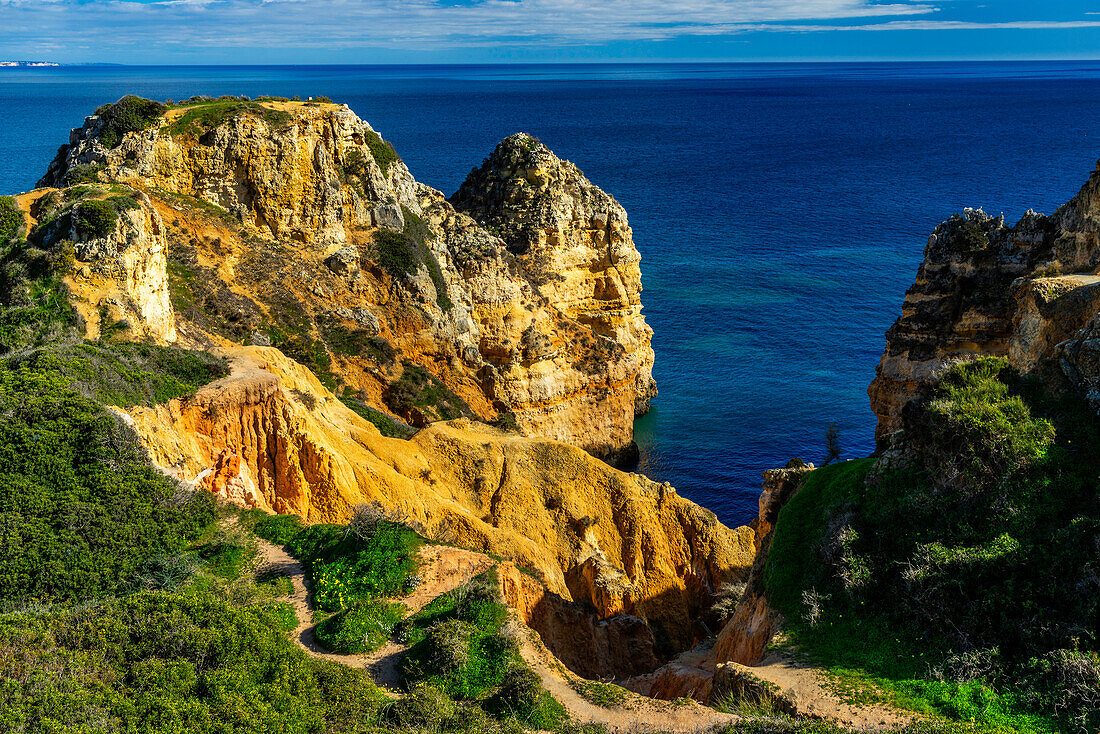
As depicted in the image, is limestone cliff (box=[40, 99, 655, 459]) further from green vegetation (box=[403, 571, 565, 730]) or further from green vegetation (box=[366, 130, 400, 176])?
green vegetation (box=[403, 571, 565, 730])

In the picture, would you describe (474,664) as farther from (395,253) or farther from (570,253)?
(570,253)

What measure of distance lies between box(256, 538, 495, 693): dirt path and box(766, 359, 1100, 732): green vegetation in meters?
9.18

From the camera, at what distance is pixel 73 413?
75.4 feet

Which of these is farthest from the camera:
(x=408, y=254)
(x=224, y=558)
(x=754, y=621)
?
(x=408, y=254)

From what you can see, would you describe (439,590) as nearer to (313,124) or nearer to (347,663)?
(347,663)

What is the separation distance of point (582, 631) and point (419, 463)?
382 inches

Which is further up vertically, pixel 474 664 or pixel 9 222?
pixel 9 222

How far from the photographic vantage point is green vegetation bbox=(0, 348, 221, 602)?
19391 millimetres

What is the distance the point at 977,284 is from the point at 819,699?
82.4ft

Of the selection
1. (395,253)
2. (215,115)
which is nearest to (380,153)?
(395,253)

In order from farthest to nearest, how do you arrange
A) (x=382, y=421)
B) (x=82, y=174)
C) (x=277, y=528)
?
(x=82, y=174) < (x=382, y=421) < (x=277, y=528)

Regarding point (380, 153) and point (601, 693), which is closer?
point (601, 693)

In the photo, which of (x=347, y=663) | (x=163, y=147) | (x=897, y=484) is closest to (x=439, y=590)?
(x=347, y=663)

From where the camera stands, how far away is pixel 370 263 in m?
48.5
